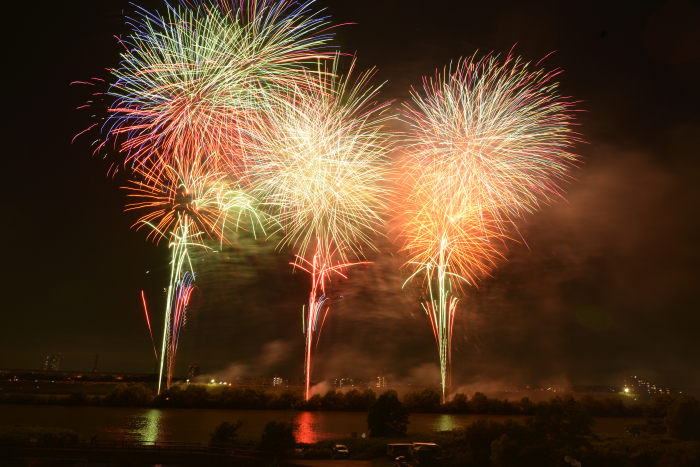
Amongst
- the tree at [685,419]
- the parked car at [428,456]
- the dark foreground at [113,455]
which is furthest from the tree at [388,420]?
the tree at [685,419]

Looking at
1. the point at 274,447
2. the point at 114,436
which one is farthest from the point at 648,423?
the point at 114,436

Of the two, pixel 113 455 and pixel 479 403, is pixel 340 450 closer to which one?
pixel 113 455

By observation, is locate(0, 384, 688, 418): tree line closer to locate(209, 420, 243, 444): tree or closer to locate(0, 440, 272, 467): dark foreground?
locate(209, 420, 243, 444): tree

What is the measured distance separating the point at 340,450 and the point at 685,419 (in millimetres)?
28041

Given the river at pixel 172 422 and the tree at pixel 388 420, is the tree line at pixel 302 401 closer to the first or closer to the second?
the river at pixel 172 422

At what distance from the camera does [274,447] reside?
95.6 feet

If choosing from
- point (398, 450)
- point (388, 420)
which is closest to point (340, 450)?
point (398, 450)

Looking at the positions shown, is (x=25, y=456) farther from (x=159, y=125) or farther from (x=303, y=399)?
(x=303, y=399)

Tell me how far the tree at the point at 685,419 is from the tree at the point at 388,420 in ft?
70.4

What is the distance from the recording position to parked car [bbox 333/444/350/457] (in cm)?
2838

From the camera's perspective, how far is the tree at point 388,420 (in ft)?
124

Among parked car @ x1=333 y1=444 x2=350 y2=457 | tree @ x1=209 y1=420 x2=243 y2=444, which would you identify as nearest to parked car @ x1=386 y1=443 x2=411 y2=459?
parked car @ x1=333 y1=444 x2=350 y2=457

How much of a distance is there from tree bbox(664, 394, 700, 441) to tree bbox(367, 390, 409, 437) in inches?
844

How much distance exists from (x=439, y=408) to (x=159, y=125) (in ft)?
195
